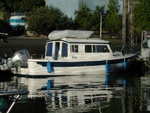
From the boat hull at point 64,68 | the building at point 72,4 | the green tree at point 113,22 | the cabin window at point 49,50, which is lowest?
the boat hull at point 64,68

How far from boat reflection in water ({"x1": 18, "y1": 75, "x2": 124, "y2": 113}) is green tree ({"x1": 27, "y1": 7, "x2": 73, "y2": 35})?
60.1 meters

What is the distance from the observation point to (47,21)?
90.9m

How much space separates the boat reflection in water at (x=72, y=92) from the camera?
18859 millimetres

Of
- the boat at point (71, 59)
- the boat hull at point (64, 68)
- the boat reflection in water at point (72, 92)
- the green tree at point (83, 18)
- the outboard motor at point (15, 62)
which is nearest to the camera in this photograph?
the boat reflection in water at point (72, 92)

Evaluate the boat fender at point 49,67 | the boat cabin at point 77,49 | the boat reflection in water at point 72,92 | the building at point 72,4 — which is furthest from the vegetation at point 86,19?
the boat reflection in water at point 72,92

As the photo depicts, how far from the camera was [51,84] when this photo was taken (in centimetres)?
2662

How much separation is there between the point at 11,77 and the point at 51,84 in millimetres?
4974

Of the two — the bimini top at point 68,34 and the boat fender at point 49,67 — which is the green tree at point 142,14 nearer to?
the bimini top at point 68,34

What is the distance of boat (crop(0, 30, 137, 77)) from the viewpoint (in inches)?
1214

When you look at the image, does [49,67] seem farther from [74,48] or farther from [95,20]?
[95,20]

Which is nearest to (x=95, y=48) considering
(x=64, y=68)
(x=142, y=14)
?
(x=64, y=68)

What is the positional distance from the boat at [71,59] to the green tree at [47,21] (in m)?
57.5

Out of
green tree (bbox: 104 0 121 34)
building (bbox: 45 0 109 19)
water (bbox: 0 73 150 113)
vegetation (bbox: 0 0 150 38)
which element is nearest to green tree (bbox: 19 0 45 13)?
building (bbox: 45 0 109 19)

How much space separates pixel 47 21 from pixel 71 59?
198ft
